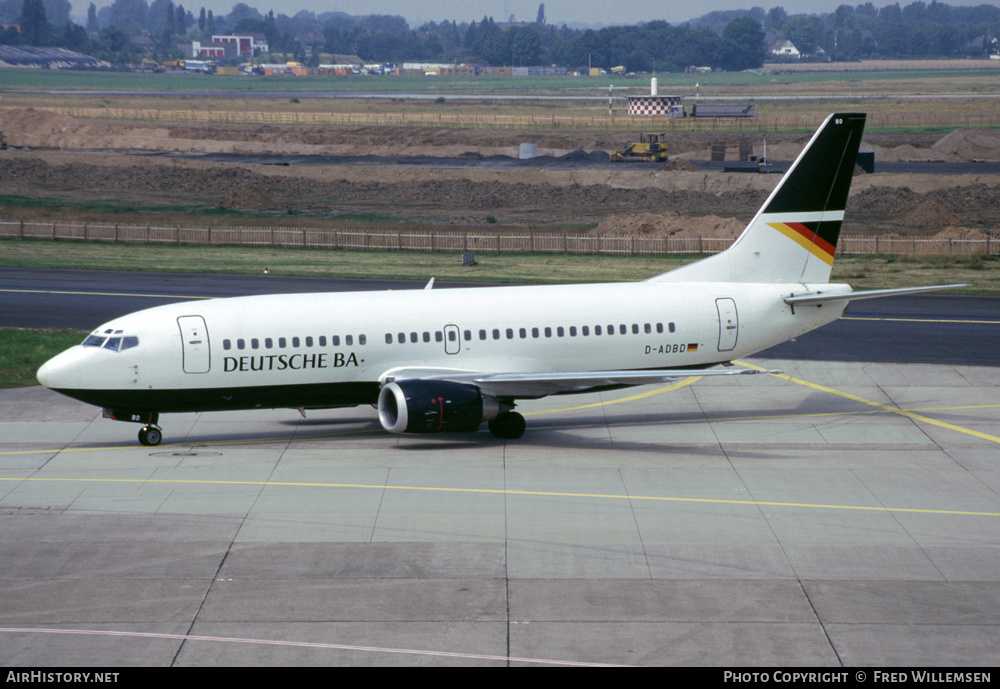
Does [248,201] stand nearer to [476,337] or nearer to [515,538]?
[476,337]

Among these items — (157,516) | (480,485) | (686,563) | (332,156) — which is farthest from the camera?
(332,156)

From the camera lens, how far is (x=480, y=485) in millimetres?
28906

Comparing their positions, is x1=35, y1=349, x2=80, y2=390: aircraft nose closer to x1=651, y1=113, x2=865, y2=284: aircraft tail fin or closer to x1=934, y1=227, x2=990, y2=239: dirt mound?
x1=651, y1=113, x2=865, y2=284: aircraft tail fin

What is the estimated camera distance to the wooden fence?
Answer: 71.5 metres

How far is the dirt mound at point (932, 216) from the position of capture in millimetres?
82938

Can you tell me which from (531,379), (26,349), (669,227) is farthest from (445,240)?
(531,379)

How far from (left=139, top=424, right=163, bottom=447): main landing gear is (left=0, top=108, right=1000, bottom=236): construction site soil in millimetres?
50396

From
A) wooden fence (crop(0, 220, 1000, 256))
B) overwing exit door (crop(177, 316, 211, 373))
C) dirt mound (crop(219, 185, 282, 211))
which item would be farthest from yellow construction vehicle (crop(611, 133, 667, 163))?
overwing exit door (crop(177, 316, 211, 373))

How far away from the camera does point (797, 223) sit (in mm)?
36750

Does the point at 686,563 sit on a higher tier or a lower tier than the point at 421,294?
lower

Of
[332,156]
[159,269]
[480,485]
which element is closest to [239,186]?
[332,156]

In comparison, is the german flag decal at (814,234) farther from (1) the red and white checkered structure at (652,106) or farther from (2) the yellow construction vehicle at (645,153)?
(1) the red and white checkered structure at (652,106)

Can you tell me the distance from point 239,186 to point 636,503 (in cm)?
8880

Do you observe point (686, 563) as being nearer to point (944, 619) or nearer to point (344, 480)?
point (944, 619)
